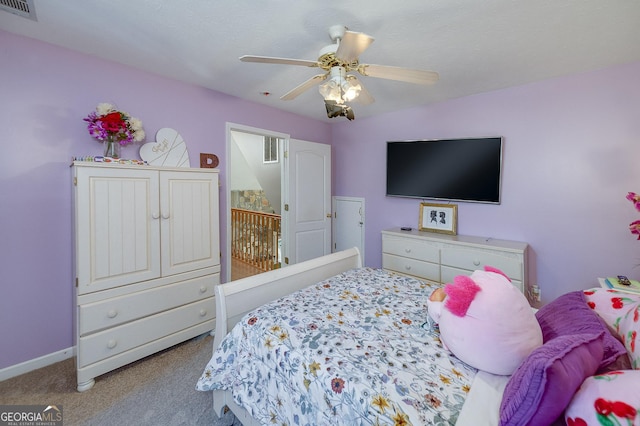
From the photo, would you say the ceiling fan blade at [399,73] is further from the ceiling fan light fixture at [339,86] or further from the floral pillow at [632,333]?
the floral pillow at [632,333]

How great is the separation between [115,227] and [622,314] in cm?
291

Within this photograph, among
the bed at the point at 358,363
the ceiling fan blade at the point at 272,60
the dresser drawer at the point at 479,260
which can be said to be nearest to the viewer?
the bed at the point at 358,363

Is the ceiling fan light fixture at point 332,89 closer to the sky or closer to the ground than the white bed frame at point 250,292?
closer to the sky

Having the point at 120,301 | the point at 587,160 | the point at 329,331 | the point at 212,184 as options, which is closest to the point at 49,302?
the point at 120,301

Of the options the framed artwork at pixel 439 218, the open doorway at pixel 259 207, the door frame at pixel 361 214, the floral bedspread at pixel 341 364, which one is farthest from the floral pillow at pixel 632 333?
the open doorway at pixel 259 207

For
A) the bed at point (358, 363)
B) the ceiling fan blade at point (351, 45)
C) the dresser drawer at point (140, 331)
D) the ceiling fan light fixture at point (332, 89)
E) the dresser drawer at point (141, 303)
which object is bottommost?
the dresser drawer at point (140, 331)

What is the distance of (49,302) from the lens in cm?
206

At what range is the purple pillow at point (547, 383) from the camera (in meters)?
0.72

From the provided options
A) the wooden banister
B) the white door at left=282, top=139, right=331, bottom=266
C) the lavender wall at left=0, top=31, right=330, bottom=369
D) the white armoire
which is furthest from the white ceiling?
the wooden banister

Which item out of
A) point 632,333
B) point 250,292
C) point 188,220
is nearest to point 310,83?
point 250,292

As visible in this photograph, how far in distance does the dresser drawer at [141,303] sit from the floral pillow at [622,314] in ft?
8.53

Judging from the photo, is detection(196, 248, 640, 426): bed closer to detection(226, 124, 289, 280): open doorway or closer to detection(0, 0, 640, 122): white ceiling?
detection(0, 0, 640, 122): white ceiling

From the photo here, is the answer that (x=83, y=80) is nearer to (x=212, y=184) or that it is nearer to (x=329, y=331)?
(x=212, y=184)

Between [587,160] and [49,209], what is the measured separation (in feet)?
14.5
